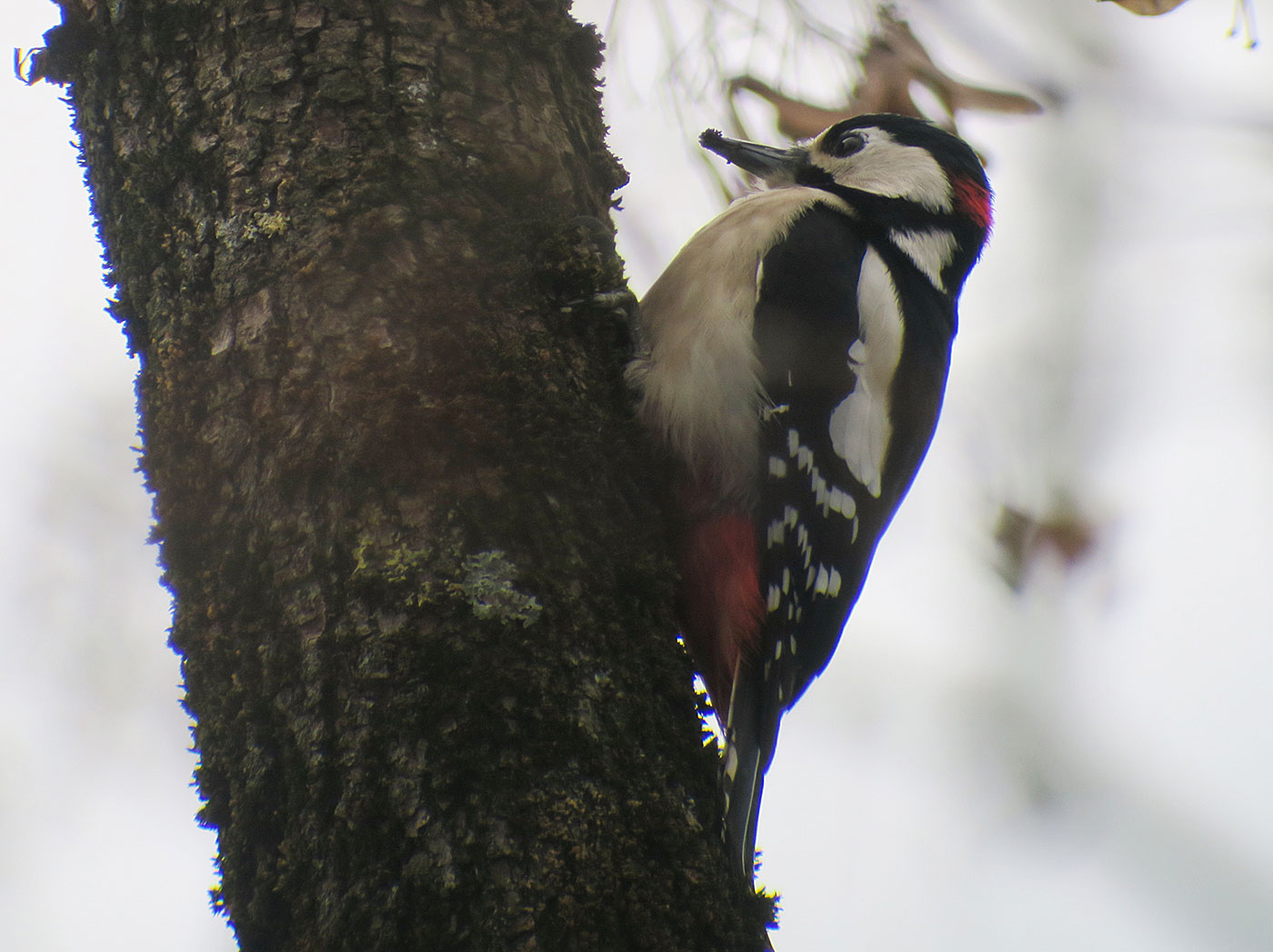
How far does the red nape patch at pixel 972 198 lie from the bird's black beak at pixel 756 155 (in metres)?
0.45

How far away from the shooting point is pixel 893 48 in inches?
95.9

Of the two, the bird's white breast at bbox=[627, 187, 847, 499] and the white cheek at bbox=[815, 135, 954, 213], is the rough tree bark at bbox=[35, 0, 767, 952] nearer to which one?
the bird's white breast at bbox=[627, 187, 847, 499]

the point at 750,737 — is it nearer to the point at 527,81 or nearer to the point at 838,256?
the point at 838,256

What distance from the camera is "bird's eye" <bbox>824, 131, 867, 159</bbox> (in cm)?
300

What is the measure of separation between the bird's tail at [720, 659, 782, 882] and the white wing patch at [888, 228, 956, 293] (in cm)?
123

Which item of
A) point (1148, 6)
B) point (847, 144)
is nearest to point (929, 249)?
point (847, 144)

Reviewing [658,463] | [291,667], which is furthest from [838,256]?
[291,667]

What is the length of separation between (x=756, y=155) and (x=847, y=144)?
0.93 feet

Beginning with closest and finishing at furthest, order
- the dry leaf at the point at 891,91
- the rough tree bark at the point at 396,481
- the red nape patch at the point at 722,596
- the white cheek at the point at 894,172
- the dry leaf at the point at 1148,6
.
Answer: the rough tree bark at the point at 396,481, the dry leaf at the point at 1148,6, the red nape patch at the point at 722,596, the dry leaf at the point at 891,91, the white cheek at the point at 894,172

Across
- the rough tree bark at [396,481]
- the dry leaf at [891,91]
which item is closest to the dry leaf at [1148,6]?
the dry leaf at [891,91]

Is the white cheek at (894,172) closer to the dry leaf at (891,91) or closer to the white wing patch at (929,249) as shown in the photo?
the white wing patch at (929,249)

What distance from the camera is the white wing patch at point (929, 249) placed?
274 centimetres

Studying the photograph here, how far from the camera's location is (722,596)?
2076 millimetres

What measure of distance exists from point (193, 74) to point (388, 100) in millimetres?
307
